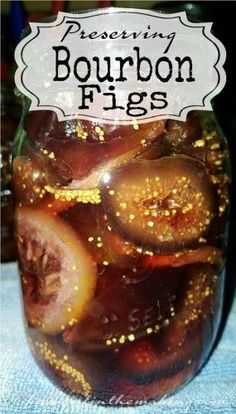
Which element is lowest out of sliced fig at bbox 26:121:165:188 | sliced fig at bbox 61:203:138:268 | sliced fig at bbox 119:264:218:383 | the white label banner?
sliced fig at bbox 119:264:218:383

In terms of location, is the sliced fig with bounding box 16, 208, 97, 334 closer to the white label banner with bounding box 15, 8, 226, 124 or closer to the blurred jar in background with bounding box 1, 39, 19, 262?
the white label banner with bounding box 15, 8, 226, 124

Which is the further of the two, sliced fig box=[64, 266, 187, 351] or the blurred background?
the blurred background

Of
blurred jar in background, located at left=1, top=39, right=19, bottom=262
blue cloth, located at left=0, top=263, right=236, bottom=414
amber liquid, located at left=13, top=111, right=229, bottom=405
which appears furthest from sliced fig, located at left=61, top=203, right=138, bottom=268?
blurred jar in background, located at left=1, top=39, right=19, bottom=262

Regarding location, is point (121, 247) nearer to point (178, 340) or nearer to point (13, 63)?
point (178, 340)

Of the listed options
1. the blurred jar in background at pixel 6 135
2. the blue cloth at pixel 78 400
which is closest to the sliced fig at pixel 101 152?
the blue cloth at pixel 78 400

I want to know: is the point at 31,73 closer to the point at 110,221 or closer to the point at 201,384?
the point at 110,221

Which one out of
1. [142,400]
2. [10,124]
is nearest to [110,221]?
[142,400]

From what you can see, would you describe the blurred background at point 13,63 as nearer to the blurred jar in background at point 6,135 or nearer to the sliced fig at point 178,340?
the blurred jar in background at point 6,135

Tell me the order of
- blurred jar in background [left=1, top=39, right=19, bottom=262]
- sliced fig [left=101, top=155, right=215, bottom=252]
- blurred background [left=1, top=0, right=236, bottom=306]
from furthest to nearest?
blurred jar in background [left=1, top=39, right=19, bottom=262]
blurred background [left=1, top=0, right=236, bottom=306]
sliced fig [left=101, top=155, right=215, bottom=252]

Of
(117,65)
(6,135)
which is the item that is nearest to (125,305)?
(117,65)
